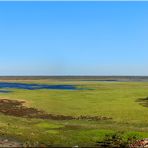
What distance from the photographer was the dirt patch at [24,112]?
53.8 meters

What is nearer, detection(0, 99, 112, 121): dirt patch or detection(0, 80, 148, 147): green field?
detection(0, 80, 148, 147): green field

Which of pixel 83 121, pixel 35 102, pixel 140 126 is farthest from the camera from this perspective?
pixel 35 102

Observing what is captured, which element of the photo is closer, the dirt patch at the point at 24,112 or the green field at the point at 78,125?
the green field at the point at 78,125

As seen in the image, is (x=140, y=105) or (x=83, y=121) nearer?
(x=83, y=121)

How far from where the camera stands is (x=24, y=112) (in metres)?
60.4

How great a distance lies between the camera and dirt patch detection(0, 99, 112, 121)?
53781 millimetres

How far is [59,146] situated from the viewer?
34062 mm

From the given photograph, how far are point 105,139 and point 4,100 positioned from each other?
4390 cm

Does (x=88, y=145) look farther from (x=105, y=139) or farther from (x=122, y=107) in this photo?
(x=122, y=107)

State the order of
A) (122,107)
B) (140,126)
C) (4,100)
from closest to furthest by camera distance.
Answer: (140,126)
(122,107)
(4,100)

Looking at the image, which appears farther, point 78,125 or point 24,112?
point 24,112

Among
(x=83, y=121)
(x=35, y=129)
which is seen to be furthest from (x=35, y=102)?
(x=35, y=129)

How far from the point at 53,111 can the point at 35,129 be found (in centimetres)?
1890

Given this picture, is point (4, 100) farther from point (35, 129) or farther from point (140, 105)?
point (35, 129)
